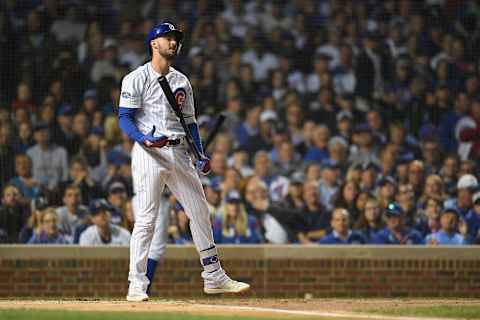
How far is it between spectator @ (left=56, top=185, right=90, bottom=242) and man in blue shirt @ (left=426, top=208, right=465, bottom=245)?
11.8ft

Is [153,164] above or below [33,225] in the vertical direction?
above

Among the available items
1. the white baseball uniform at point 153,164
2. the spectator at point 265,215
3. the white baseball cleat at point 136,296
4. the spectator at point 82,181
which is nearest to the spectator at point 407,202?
the spectator at point 265,215

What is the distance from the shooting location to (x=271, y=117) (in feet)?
48.3

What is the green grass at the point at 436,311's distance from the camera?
26.5ft

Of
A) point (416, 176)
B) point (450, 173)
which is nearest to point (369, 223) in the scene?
point (416, 176)

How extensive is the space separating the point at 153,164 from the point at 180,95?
20.0 inches

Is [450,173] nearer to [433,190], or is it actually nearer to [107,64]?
[433,190]

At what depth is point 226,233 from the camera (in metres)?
13.2

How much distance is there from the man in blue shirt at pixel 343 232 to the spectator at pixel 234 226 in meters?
0.79

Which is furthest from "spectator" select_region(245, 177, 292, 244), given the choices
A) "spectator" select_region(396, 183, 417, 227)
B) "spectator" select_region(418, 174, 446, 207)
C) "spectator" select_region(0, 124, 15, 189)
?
"spectator" select_region(0, 124, 15, 189)

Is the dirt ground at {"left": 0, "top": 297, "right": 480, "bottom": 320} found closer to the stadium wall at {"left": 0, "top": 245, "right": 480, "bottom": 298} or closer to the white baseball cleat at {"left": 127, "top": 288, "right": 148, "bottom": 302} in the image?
the white baseball cleat at {"left": 127, "top": 288, "right": 148, "bottom": 302}

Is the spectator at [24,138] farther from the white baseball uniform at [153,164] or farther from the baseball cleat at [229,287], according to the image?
the baseball cleat at [229,287]

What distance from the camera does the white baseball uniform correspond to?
28.5 feet

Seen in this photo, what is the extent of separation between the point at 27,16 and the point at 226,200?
3695 millimetres
